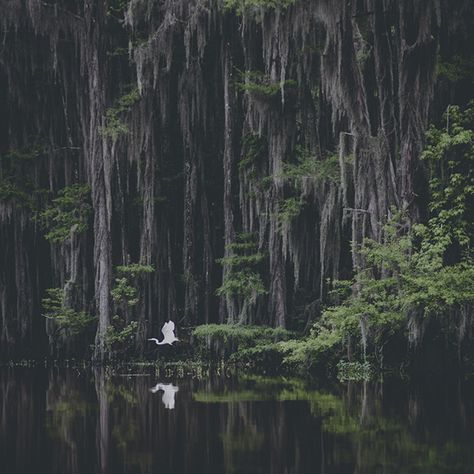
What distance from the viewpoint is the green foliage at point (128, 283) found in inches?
865

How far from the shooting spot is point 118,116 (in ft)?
75.0

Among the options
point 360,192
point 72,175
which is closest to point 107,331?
point 72,175

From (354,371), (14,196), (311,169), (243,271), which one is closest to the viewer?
(354,371)

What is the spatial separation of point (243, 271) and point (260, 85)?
424cm

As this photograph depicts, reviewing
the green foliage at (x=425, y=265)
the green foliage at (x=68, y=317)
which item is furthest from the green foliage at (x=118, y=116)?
the green foliage at (x=425, y=265)

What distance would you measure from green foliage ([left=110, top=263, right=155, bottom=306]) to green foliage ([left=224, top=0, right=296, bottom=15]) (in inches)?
250

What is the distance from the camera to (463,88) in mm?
18344

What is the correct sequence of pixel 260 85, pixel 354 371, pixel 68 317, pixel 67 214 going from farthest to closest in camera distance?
pixel 67 214, pixel 68 317, pixel 260 85, pixel 354 371

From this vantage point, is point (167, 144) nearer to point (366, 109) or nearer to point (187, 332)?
point (187, 332)

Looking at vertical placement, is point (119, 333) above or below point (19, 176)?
below

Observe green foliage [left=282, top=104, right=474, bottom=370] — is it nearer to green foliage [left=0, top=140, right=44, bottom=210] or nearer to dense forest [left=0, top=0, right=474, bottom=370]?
dense forest [left=0, top=0, right=474, bottom=370]

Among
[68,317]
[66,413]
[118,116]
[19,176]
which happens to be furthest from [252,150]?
[66,413]

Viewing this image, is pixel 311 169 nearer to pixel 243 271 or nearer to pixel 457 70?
pixel 243 271

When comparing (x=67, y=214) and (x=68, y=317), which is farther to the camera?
(x=67, y=214)
